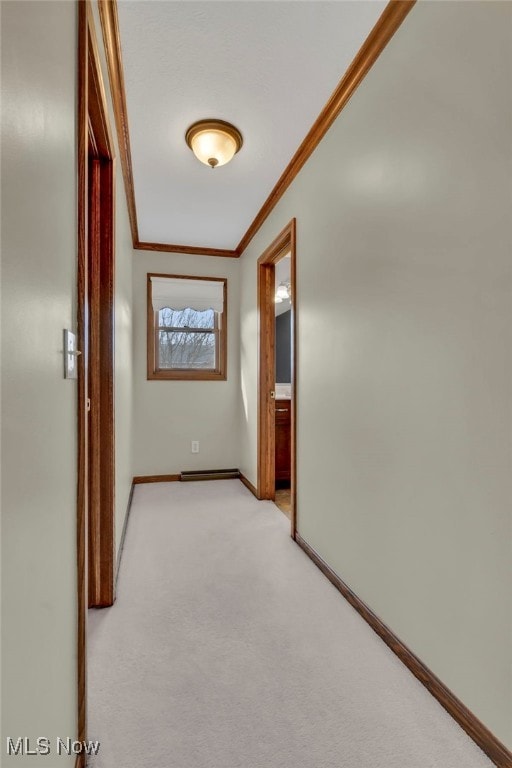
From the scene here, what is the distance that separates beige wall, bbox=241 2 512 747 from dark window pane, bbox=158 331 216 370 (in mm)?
2405

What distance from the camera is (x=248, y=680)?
4.73 ft

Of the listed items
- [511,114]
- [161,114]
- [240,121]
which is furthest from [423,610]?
[161,114]

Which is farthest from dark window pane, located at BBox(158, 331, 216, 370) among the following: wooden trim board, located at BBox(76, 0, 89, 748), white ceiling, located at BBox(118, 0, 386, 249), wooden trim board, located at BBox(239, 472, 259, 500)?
wooden trim board, located at BBox(76, 0, 89, 748)

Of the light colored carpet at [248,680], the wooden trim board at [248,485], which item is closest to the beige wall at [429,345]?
the light colored carpet at [248,680]

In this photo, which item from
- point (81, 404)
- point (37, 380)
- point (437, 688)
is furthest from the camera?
point (437, 688)

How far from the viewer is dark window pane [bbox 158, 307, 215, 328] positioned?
431cm

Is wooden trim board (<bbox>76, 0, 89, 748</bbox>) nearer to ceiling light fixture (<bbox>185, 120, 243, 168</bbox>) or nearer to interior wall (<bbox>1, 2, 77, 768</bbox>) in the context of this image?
interior wall (<bbox>1, 2, 77, 768</bbox>)

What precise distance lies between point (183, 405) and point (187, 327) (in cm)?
88

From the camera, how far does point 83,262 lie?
1.13m

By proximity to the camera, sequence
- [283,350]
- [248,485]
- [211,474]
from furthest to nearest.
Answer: [283,350]
[211,474]
[248,485]

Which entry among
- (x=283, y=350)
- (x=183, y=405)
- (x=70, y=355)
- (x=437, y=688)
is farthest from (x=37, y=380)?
(x=283, y=350)

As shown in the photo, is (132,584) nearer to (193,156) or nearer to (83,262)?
(83,262)

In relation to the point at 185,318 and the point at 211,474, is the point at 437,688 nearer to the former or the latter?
the point at 211,474
